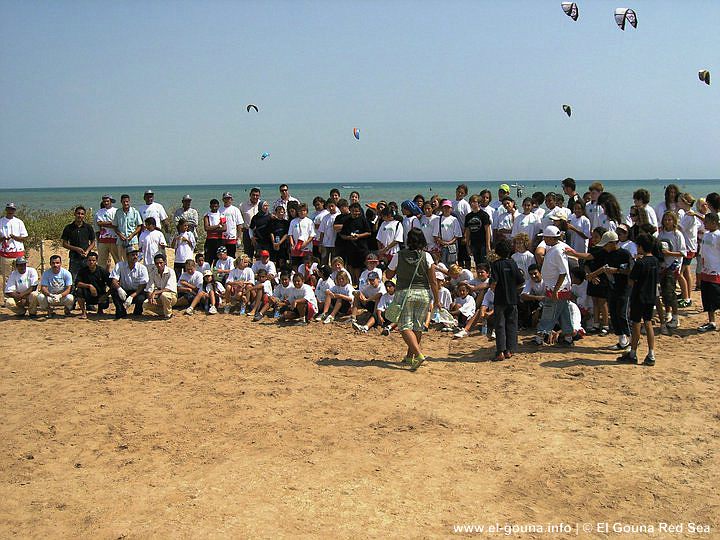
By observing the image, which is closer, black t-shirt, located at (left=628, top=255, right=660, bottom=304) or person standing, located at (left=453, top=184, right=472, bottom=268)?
black t-shirt, located at (left=628, top=255, right=660, bottom=304)

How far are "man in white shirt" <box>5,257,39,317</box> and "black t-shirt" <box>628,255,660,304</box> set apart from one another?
9.02 meters

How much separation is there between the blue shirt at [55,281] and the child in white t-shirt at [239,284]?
263 centimetres

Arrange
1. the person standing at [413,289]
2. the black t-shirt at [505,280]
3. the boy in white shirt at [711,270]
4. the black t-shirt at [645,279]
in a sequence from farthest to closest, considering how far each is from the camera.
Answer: the boy in white shirt at [711,270]
the black t-shirt at [505,280]
the person standing at [413,289]
the black t-shirt at [645,279]

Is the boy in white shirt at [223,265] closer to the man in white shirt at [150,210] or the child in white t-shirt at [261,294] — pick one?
the child in white t-shirt at [261,294]

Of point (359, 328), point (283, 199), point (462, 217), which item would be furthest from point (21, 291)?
point (462, 217)

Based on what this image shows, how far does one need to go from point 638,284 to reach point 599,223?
2602mm

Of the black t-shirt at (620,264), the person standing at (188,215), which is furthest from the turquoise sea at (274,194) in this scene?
the black t-shirt at (620,264)

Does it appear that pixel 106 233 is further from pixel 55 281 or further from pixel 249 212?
pixel 249 212

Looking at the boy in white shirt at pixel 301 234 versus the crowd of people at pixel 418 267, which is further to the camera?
the boy in white shirt at pixel 301 234

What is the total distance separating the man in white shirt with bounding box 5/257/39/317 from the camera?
35.7ft

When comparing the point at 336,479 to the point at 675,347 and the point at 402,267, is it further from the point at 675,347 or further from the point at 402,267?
the point at 675,347

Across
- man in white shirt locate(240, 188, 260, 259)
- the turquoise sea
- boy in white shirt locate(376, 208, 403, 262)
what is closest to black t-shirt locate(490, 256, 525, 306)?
boy in white shirt locate(376, 208, 403, 262)

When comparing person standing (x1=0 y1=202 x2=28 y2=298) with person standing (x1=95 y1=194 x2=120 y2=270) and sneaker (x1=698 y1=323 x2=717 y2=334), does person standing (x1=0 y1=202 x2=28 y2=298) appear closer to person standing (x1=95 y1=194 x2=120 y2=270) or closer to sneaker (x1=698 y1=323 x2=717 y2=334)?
person standing (x1=95 y1=194 x2=120 y2=270)

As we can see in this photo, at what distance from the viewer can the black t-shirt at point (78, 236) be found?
1166 centimetres
